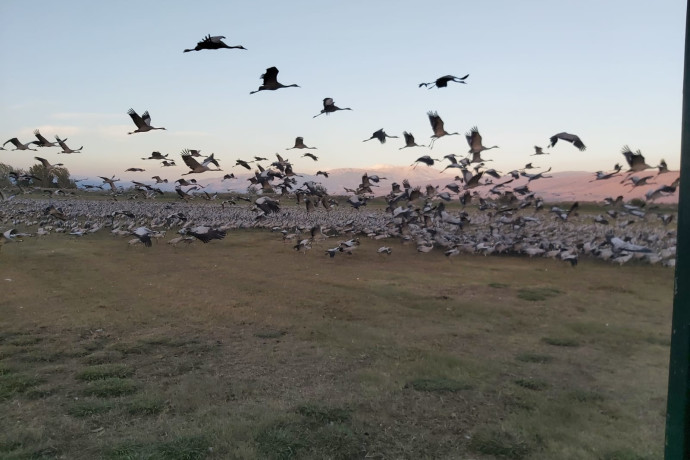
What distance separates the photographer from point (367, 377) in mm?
7930

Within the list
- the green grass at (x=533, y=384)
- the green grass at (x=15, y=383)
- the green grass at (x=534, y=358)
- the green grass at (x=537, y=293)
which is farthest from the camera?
the green grass at (x=537, y=293)

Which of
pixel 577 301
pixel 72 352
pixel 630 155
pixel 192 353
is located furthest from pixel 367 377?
pixel 630 155

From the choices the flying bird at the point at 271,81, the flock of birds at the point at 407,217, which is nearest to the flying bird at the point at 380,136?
the flock of birds at the point at 407,217

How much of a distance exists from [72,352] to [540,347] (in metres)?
9.34

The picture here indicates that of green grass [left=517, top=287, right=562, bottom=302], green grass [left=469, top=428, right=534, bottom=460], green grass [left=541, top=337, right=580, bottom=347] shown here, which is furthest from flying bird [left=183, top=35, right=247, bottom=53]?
green grass [left=517, top=287, right=562, bottom=302]

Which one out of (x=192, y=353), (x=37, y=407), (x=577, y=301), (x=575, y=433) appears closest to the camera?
(x=575, y=433)

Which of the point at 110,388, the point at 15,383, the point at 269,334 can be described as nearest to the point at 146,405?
the point at 110,388

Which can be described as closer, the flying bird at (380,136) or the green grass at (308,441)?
the green grass at (308,441)

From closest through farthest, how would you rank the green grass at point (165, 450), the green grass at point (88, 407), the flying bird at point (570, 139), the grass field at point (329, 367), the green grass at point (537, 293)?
the green grass at point (165, 450), the grass field at point (329, 367), the green grass at point (88, 407), the flying bird at point (570, 139), the green grass at point (537, 293)

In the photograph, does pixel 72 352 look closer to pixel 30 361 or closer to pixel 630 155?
pixel 30 361

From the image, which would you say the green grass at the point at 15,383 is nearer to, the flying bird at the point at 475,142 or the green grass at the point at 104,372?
the green grass at the point at 104,372

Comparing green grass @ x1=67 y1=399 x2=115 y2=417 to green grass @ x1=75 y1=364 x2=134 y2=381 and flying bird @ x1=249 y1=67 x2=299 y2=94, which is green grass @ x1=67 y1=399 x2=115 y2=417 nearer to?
green grass @ x1=75 y1=364 x2=134 y2=381

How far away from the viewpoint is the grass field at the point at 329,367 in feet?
19.3

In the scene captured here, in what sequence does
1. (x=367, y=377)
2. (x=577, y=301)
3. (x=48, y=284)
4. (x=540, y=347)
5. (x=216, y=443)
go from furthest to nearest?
(x=48, y=284) < (x=577, y=301) < (x=540, y=347) < (x=367, y=377) < (x=216, y=443)
